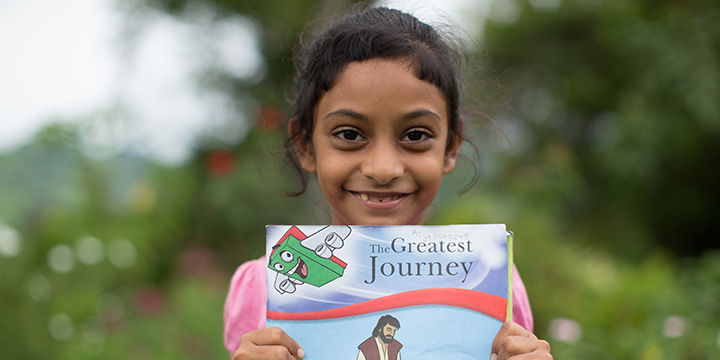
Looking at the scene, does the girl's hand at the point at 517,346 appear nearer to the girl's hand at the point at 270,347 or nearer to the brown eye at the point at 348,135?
the girl's hand at the point at 270,347

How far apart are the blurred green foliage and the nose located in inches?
36.4

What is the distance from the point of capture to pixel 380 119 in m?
1.16

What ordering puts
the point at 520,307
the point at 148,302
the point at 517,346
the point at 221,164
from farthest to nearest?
the point at 221,164
the point at 148,302
the point at 520,307
the point at 517,346

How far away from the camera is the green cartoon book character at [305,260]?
1.05 m

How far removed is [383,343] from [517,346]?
26 cm

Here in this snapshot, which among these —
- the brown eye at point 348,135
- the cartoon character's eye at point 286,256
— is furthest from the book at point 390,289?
the brown eye at point 348,135

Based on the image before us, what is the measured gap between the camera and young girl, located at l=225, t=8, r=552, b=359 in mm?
1169

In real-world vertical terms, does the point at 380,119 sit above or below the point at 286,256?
above

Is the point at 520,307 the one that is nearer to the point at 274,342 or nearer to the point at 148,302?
the point at 274,342

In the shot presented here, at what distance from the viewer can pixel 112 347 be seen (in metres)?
3.06

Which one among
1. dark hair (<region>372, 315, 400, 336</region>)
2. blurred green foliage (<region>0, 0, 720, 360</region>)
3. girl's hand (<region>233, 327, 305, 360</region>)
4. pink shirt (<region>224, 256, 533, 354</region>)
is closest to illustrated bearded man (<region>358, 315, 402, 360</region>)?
dark hair (<region>372, 315, 400, 336</region>)

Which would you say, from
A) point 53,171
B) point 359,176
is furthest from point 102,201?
point 359,176

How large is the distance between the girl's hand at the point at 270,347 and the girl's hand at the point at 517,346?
0.40 metres

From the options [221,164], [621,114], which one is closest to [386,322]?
[221,164]
